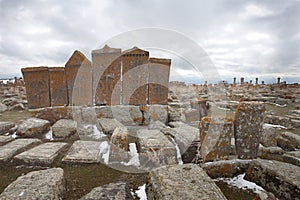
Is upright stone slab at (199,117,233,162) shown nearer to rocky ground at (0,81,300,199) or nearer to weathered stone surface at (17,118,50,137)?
rocky ground at (0,81,300,199)

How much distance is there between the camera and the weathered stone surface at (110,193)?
1.62 m

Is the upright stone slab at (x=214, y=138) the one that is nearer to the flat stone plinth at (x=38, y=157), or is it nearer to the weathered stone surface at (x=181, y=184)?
the weathered stone surface at (x=181, y=184)

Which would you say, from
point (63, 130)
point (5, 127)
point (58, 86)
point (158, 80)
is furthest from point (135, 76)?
point (5, 127)

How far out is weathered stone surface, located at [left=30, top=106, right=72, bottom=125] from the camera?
4.34 meters

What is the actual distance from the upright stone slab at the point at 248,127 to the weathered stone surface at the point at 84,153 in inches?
85.2

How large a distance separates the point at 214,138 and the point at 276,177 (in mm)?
881

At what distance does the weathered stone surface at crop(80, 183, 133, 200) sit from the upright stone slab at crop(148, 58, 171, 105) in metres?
3.60

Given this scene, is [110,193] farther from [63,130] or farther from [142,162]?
[63,130]

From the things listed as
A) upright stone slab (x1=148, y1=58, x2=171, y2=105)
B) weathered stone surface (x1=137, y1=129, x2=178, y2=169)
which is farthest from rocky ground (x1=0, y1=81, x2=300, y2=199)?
upright stone slab (x1=148, y1=58, x2=171, y2=105)

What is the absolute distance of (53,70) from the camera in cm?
515

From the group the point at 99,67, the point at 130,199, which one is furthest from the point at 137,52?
the point at 130,199

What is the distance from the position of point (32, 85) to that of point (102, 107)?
7.41 ft

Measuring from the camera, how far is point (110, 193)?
1683 millimetres

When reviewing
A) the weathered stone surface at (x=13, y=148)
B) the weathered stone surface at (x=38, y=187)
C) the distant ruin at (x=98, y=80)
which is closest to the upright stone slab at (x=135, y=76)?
the distant ruin at (x=98, y=80)
